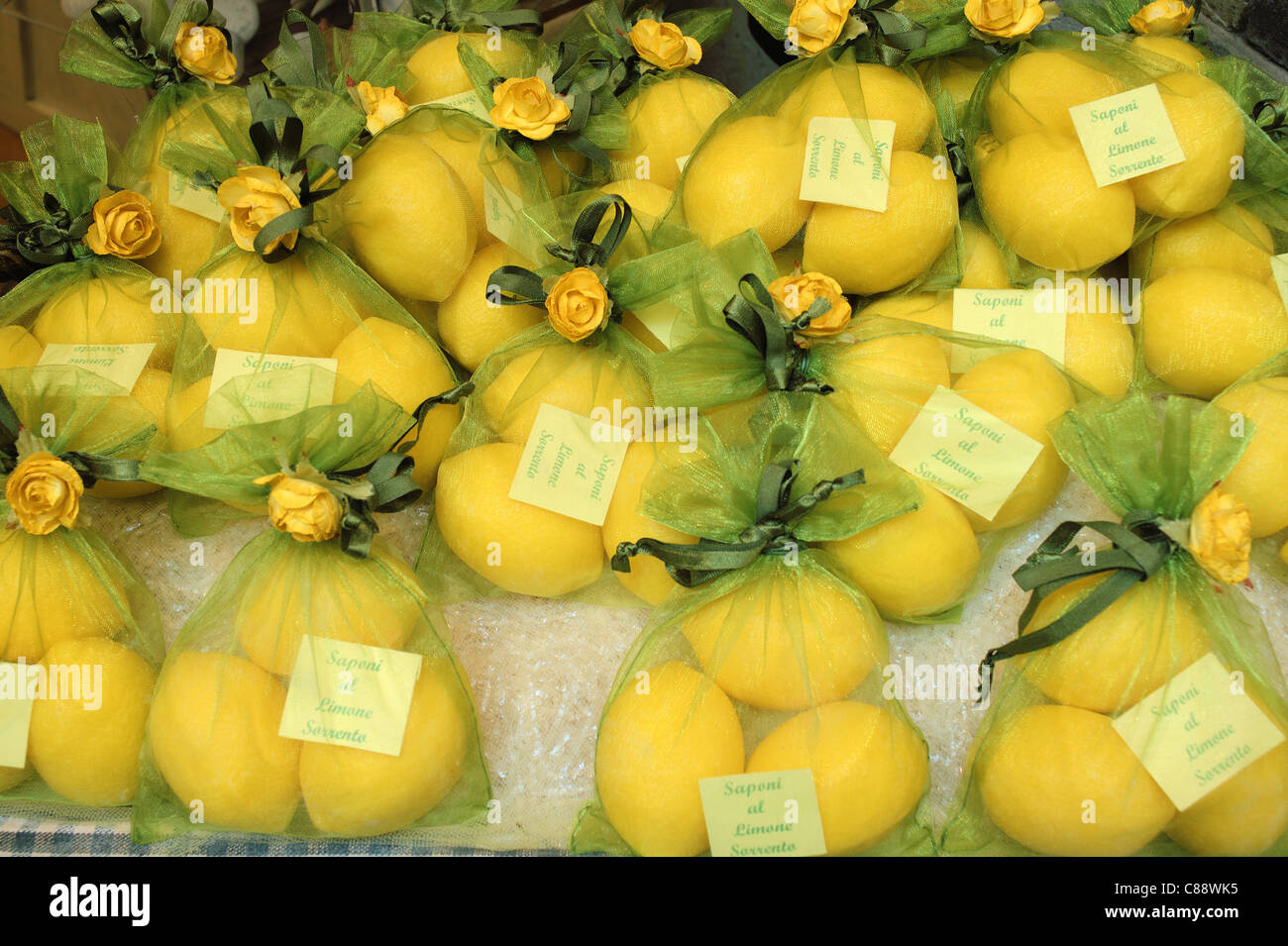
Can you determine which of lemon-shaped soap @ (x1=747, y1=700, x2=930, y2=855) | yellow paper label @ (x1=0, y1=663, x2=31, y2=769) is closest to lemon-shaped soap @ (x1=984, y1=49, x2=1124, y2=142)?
lemon-shaped soap @ (x1=747, y1=700, x2=930, y2=855)

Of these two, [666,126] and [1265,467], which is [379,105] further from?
[1265,467]

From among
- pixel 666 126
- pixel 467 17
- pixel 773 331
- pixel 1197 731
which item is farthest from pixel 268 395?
pixel 1197 731

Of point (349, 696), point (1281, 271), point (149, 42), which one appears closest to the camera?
point (349, 696)

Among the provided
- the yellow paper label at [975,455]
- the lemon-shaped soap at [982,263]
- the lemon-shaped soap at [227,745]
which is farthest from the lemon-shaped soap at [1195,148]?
the lemon-shaped soap at [227,745]

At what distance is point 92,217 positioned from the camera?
4.35 feet

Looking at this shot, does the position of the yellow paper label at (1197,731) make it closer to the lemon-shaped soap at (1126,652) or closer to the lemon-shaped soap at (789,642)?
the lemon-shaped soap at (1126,652)

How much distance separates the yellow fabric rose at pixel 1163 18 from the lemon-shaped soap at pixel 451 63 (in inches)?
35.4

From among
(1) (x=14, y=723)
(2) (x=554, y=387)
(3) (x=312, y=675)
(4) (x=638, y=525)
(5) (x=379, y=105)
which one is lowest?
(1) (x=14, y=723)

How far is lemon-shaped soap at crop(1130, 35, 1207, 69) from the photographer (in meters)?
1.28

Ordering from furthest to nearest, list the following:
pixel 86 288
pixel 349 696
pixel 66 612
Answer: pixel 86 288 → pixel 66 612 → pixel 349 696

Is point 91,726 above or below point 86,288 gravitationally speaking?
below

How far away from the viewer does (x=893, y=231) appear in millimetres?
1130

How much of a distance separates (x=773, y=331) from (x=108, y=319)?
899mm

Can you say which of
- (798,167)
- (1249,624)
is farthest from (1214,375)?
(798,167)
